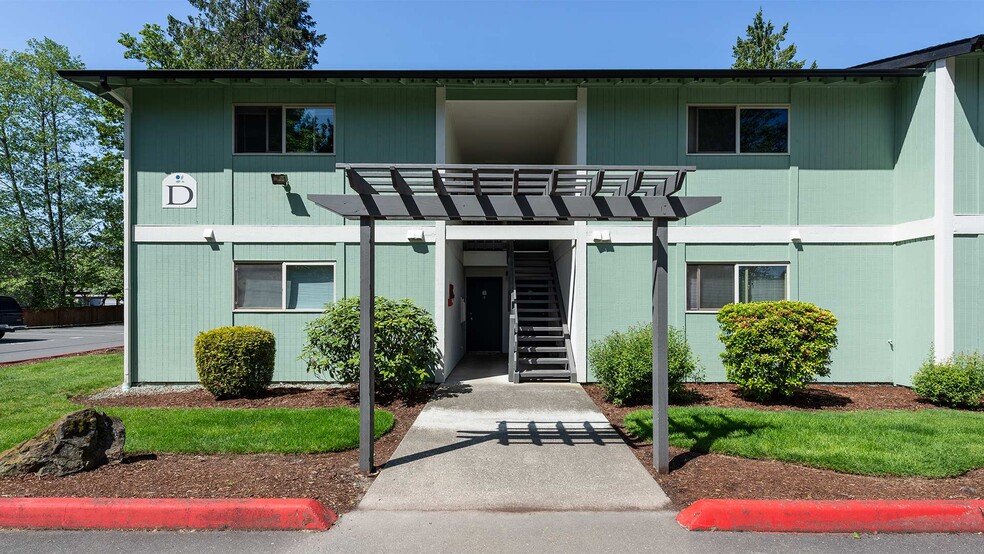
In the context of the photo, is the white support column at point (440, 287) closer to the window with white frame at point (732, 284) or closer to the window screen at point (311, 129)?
the window screen at point (311, 129)

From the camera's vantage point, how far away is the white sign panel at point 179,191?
9531mm

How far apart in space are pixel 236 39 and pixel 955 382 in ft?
101

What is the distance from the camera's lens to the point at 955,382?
24.9ft

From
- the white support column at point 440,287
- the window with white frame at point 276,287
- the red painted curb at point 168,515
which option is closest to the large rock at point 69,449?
the red painted curb at point 168,515

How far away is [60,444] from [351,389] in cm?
437

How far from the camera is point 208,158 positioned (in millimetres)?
9586

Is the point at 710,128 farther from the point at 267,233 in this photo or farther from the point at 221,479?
the point at 221,479

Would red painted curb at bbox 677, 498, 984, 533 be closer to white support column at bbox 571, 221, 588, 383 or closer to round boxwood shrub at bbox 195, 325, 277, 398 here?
white support column at bbox 571, 221, 588, 383

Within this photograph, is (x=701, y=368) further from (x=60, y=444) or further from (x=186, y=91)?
(x=186, y=91)

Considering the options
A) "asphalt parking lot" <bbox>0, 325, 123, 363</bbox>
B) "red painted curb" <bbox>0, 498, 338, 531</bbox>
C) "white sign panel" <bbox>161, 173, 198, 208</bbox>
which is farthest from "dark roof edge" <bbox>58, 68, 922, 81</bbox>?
"asphalt parking lot" <bbox>0, 325, 123, 363</bbox>

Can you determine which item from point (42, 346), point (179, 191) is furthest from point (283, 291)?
point (42, 346)

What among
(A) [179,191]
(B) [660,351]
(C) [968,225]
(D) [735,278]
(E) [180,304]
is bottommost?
(B) [660,351]

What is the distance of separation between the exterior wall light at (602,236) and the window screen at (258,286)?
6.17 meters

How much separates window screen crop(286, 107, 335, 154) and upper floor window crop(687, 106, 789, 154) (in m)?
7.06
